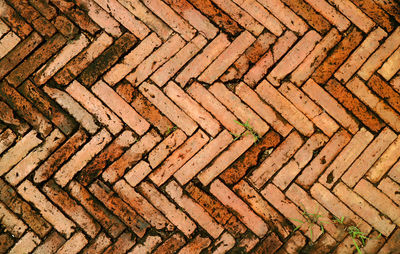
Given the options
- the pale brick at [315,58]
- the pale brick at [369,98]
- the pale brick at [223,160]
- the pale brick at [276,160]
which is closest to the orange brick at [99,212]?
the pale brick at [223,160]

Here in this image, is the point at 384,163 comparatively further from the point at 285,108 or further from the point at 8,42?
the point at 8,42

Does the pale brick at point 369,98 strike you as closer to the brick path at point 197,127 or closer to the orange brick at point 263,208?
the brick path at point 197,127

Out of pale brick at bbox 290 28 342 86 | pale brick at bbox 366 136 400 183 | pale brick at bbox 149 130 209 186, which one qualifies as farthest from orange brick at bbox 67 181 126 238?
pale brick at bbox 366 136 400 183

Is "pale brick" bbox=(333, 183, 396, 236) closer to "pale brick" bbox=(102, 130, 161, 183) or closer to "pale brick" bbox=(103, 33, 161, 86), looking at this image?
"pale brick" bbox=(102, 130, 161, 183)

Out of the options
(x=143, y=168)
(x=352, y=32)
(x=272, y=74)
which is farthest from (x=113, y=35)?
(x=352, y=32)

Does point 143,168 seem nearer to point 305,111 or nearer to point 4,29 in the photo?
point 305,111

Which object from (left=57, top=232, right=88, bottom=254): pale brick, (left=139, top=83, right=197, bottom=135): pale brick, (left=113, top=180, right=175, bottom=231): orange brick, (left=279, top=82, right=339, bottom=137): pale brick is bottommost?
(left=57, top=232, right=88, bottom=254): pale brick

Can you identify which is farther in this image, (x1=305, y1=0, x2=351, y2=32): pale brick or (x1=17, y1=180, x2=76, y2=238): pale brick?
(x1=305, y1=0, x2=351, y2=32): pale brick
